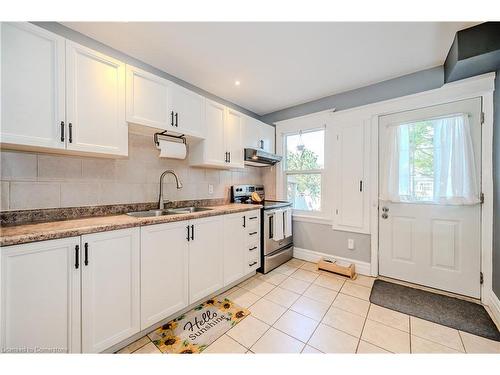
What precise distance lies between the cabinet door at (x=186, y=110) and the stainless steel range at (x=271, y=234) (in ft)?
3.80

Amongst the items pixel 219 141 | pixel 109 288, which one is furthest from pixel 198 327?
pixel 219 141

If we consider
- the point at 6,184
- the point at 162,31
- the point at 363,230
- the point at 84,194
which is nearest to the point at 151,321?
the point at 84,194

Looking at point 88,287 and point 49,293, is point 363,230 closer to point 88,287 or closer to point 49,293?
point 88,287

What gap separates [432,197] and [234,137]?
8.06ft

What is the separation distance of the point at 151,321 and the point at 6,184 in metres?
1.40

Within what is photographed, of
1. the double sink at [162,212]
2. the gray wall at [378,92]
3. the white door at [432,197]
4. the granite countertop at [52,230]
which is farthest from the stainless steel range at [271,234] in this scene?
the gray wall at [378,92]

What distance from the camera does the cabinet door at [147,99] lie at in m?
1.70

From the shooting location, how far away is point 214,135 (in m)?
2.42

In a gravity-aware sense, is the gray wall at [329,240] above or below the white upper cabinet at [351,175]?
below

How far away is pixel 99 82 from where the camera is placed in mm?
1515

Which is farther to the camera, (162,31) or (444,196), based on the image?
(444,196)

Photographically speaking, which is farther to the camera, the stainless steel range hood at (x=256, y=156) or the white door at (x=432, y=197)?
the stainless steel range hood at (x=256, y=156)

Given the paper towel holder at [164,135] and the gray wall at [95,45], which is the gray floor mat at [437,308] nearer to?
the paper towel holder at [164,135]

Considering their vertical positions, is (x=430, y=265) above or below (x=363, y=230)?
below
